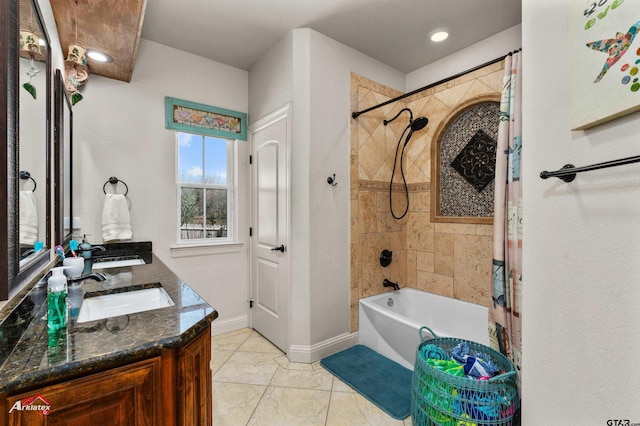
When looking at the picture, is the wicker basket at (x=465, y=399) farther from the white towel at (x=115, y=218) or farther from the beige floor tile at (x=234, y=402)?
the white towel at (x=115, y=218)

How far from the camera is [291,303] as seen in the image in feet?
8.20

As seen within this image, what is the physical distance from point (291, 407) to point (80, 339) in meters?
1.44

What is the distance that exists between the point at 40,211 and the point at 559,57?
2200mm

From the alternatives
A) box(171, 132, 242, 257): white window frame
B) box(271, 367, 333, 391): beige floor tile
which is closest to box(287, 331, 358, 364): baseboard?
box(271, 367, 333, 391): beige floor tile

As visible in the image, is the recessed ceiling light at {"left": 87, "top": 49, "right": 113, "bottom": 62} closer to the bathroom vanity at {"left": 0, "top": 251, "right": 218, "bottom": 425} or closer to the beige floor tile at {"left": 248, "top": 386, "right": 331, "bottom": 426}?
the bathroom vanity at {"left": 0, "top": 251, "right": 218, "bottom": 425}

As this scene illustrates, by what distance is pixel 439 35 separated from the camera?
8.29 feet

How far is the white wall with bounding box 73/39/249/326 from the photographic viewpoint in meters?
2.40

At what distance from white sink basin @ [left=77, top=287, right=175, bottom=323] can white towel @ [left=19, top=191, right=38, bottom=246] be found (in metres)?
0.33

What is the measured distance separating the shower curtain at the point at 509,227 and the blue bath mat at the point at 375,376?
70 cm

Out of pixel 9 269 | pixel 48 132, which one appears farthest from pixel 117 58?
pixel 9 269

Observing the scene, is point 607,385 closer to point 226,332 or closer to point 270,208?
point 270,208

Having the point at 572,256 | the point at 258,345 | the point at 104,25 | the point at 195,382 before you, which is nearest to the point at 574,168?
the point at 572,256

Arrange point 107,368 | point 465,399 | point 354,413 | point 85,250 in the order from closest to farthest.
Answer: point 107,368
point 465,399
point 354,413
point 85,250

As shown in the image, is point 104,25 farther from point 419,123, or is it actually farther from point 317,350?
point 317,350
